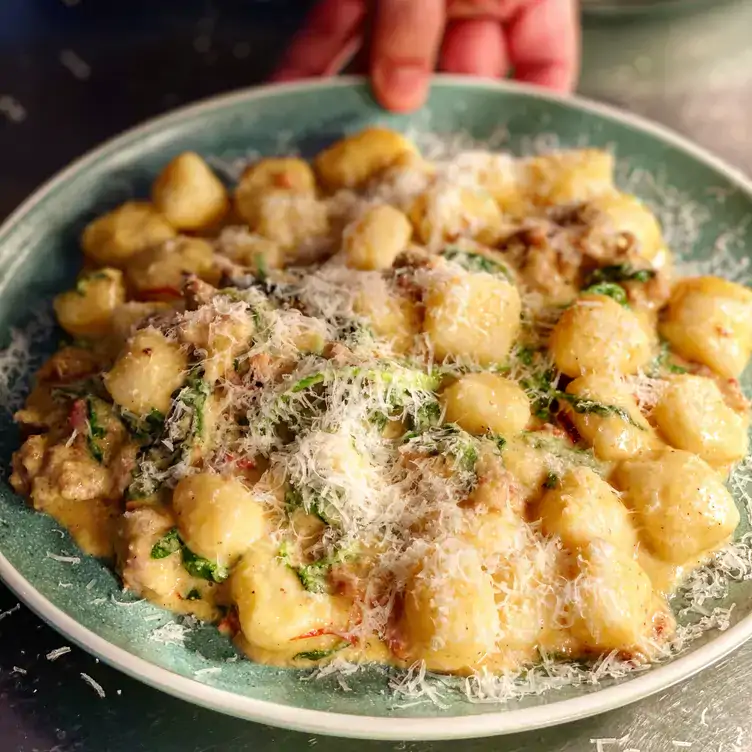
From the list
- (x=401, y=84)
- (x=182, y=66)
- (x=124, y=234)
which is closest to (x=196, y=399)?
(x=124, y=234)

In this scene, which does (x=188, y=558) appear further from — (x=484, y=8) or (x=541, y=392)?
(x=484, y=8)

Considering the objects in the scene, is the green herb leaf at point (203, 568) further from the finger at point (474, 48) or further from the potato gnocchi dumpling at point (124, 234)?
the finger at point (474, 48)

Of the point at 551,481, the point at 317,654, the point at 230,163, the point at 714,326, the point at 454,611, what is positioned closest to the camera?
the point at 454,611

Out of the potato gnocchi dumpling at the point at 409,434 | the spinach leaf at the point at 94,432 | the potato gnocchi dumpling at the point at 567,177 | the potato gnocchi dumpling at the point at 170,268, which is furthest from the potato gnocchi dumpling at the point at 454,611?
the potato gnocchi dumpling at the point at 567,177

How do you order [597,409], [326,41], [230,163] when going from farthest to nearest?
[326,41] → [230,163] → [597,409]

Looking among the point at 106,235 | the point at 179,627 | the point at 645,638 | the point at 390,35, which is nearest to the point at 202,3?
the point at 390,35

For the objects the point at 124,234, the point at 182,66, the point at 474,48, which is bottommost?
the point at 124,234

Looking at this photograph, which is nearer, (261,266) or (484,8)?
(261,266)

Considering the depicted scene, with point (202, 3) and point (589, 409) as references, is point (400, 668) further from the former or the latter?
point (202, 3)
